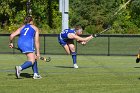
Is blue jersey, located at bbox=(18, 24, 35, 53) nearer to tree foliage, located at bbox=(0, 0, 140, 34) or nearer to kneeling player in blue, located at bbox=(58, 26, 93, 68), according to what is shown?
kneeling player in blue, located at bbox=(58, 26, 93, 68)

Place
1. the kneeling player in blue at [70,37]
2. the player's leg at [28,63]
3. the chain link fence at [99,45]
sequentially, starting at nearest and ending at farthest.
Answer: the player's leg at [28,63] → the kneeling player in blue at [70,37] → the chain link fence at [99,45]

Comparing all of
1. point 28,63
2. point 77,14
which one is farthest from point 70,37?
point 77,14

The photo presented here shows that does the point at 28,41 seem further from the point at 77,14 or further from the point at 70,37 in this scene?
the point at 77,14

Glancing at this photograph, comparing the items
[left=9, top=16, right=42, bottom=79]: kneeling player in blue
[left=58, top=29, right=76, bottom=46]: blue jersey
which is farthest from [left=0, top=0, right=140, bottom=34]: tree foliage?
[left=9, top=16, right=42, bottom=79]: kneeling player in blue

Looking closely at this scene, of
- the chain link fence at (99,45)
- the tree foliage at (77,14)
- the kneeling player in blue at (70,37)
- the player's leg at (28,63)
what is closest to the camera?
the player's leg at (28,63)

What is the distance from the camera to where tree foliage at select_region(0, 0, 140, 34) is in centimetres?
5953

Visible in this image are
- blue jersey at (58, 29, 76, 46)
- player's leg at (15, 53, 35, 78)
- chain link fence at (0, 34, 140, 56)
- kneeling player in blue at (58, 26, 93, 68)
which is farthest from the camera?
chain link fence at (0, 34, 140, 56)

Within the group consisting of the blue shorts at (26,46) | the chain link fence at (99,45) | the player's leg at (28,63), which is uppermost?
the blue shorts at (26,46)

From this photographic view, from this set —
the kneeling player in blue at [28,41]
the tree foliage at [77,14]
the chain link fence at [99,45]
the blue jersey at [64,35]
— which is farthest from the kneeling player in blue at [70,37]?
the tree foliage at [77,14]

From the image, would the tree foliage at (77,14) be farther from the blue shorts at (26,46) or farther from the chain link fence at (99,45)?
the blue shorts at (26,46)

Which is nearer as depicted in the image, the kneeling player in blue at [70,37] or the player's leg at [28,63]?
the player's leg at [28,63]

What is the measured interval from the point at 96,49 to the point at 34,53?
73.5 ft

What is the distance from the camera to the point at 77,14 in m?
62.3

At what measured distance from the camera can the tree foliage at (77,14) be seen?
59.5 meters
